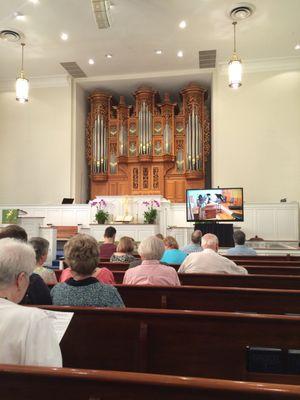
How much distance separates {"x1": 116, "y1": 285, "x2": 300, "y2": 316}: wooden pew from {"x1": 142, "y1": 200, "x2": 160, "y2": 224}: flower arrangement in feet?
19.4

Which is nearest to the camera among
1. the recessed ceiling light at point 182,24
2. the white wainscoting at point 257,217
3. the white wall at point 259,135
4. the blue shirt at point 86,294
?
the blue shirt at point 86,294

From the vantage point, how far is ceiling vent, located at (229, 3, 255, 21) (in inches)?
287

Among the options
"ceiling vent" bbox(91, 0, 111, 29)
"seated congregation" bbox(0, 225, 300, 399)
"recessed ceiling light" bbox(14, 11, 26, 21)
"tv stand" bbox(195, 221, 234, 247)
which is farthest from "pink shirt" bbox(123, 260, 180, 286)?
"recessed ceiling light" bbox(14, 11, 26, 21)

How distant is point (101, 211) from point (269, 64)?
20.4ft

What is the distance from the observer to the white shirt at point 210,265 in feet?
10.2

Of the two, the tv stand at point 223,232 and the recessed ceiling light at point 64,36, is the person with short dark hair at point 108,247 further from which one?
the recessed ceiling light at point 64,36

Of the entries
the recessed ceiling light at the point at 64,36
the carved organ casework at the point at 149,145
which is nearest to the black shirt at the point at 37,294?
the recessed ceiling light at the point at 64,36

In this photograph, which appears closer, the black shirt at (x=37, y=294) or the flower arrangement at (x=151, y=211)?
the black shirt at (x=37, y=294)

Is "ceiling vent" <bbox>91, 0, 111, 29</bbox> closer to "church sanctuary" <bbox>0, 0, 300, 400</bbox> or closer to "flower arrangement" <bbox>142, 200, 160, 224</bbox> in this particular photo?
"church sanctuary" <bbox>0, 0, 300, 400</bbox>

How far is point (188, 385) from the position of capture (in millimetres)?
823

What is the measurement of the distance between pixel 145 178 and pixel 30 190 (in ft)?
11.7

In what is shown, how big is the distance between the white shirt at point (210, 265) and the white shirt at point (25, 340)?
2.19m

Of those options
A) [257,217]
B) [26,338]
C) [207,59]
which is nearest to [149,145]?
[207,59]

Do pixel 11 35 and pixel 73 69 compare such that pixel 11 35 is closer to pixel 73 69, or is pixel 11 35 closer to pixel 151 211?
pixel 73 69
